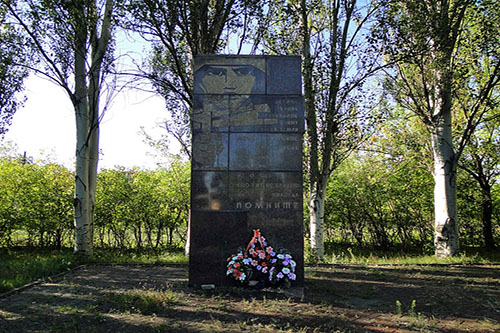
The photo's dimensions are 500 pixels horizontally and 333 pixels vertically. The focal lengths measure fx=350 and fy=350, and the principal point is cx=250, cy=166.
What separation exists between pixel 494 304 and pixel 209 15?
8.86 meters

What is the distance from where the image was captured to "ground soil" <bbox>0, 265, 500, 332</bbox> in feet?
12.1

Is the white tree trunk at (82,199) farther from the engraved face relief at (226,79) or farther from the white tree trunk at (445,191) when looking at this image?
the white tree trunk at (445,191)

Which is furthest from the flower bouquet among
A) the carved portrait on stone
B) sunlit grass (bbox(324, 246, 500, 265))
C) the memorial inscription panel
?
sunlit grass (bbox(324, 246, 500, 265))

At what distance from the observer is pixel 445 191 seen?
942 centimetres

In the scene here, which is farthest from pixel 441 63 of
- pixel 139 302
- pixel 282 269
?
pixel 139 302

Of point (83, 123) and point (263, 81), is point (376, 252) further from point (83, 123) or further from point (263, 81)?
point (83, 123)

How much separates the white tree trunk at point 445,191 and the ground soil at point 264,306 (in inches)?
113

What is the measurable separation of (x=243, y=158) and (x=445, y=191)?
6652 mm

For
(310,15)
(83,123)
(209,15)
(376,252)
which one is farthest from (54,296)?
(376,252)

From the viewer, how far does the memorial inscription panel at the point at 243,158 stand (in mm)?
5391

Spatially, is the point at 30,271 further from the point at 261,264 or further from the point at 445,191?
the point at 445,191

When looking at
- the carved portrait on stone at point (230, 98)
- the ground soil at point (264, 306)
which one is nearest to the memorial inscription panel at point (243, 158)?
the carved portrait on stone at point (230, 98)

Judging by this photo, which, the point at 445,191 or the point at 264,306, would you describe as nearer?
the point at 264,306

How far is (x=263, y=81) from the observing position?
5766mm
